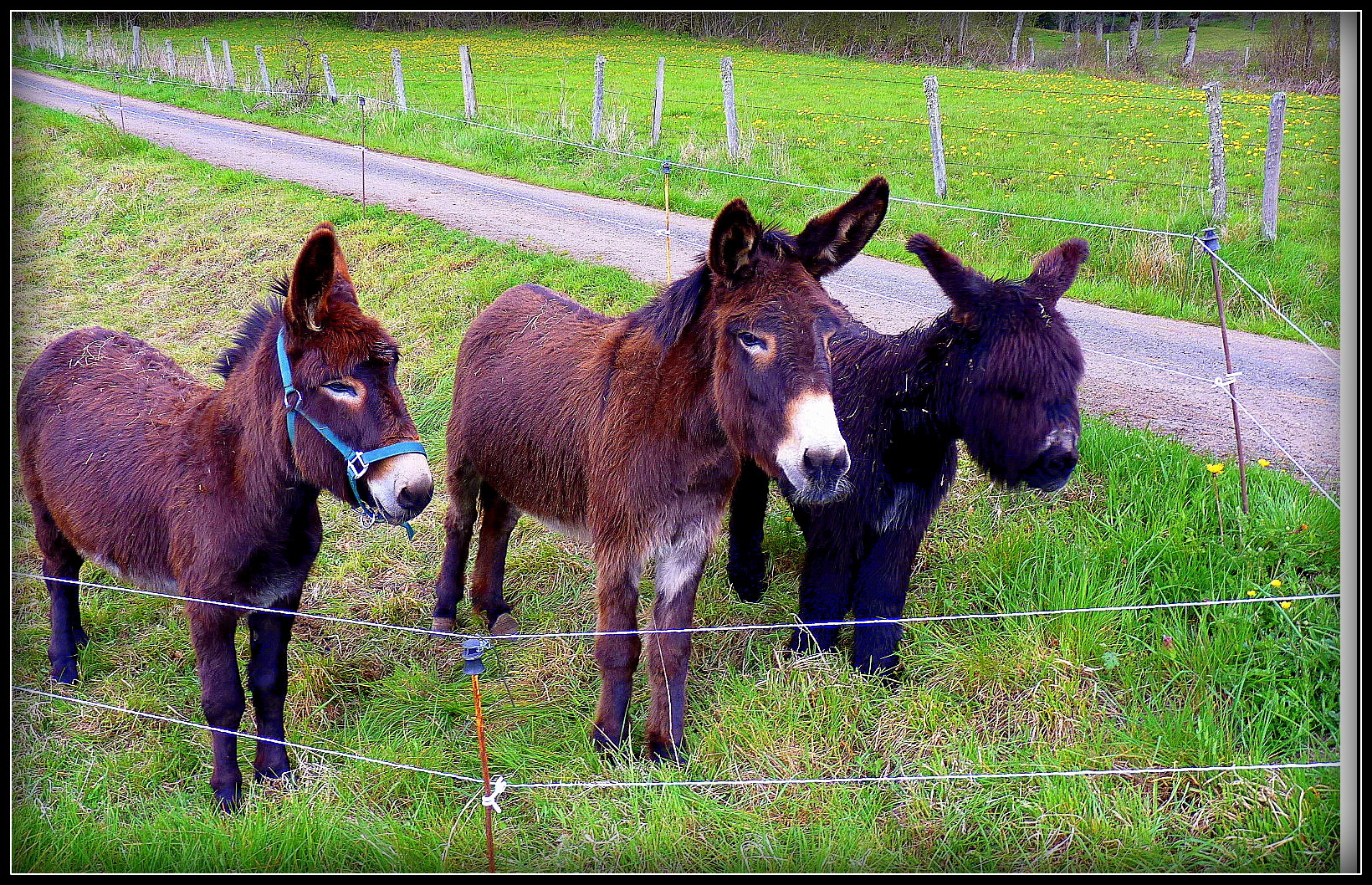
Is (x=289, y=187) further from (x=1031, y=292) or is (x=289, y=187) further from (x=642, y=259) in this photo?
(x=1031, y=292)

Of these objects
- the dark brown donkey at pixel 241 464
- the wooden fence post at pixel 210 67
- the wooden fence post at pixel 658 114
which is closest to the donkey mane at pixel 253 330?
the dark brown donkey at pixel 241 464

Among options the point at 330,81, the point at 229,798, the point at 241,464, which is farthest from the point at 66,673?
the point at 330,81

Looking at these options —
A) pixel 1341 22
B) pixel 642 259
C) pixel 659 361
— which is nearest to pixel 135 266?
pixel 642 259

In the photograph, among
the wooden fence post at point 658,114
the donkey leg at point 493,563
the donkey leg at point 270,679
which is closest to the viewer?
the donkey leg at point 270,679

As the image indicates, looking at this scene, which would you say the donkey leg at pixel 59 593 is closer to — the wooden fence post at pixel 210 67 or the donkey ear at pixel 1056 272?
the donkey ear at pixel 1056 272

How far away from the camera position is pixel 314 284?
118 inches

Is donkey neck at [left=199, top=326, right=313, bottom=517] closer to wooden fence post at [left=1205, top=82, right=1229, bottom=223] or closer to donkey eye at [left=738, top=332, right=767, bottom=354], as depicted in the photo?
donkey eye at [left=738, top=332, right=767, bottom=354]

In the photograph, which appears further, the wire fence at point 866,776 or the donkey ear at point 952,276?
the donkey ear at point 952,276

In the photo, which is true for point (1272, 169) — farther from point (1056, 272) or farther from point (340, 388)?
point (340, 388)

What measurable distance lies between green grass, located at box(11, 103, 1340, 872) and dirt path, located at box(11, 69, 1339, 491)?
2.25ft

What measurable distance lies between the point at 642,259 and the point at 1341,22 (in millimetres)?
6398

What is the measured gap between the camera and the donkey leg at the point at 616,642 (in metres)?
3.39

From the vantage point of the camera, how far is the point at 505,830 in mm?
3277

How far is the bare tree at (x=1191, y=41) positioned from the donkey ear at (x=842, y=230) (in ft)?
4.97
